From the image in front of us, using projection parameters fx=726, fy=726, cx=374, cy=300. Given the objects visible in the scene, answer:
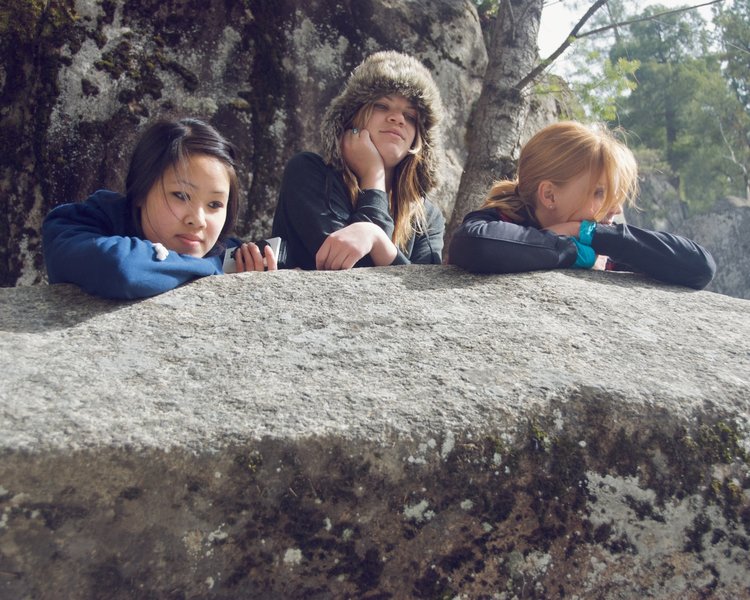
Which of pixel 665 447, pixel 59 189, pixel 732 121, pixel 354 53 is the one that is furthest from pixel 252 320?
pixel 732 121

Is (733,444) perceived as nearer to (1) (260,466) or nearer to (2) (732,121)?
(1) (260,466)

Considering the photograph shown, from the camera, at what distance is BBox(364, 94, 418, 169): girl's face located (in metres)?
3.25

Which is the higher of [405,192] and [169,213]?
[405,192]

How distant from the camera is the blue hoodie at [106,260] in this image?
6.89 feet

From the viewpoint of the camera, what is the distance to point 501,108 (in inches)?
190

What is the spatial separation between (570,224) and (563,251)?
19 centimetres

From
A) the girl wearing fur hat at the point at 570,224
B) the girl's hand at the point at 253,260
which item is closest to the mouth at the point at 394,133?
the girl wearing fur hat at the point at 570,224

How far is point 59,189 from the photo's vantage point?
377 cm

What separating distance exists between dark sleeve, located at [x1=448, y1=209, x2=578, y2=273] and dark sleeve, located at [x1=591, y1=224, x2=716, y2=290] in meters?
0.15

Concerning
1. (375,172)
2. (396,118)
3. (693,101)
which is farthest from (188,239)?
(693,101)

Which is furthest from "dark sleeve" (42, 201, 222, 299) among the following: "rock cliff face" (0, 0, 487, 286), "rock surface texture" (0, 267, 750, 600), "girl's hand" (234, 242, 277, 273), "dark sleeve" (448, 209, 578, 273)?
"rock cliff face" (0, 0, 487, 286)

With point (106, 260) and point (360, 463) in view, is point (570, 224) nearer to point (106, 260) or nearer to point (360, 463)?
point (360, 463)

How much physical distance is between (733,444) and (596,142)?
4.81ft

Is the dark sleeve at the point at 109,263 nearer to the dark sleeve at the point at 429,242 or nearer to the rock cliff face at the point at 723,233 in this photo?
the dark sleeve at the point at 429,242
